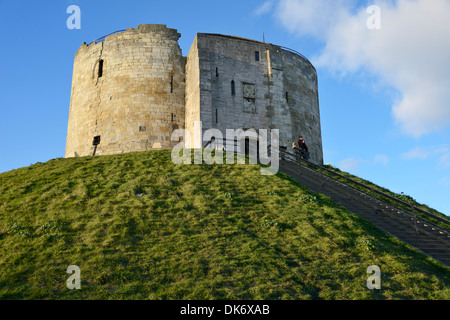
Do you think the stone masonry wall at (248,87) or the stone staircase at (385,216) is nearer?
the stone staircase at (385,216)

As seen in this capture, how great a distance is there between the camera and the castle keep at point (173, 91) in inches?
972

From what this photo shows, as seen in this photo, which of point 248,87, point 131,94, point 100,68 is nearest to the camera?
point 131,94

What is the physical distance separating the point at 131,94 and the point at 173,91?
103 inches

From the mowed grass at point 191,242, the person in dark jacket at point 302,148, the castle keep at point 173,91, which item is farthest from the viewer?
the castle keep at point 173,91

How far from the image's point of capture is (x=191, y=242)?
11.3 metres

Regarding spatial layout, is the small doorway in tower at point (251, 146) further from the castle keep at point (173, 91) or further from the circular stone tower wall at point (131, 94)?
the circular stone tower wall at point (131, 94)

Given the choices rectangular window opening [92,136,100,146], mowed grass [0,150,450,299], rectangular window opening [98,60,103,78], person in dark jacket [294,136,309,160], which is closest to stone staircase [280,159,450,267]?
mowed grass [0,150,450,299]

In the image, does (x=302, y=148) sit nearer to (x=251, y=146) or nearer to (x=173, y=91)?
(x=251, y=146)

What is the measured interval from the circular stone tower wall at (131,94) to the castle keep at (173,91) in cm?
6

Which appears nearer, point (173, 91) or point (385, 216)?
point (385, 216)

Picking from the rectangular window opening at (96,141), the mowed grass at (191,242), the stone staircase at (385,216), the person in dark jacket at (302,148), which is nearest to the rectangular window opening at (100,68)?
the rectangular window opening at (96,141)

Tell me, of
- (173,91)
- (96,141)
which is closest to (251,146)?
(173,91)

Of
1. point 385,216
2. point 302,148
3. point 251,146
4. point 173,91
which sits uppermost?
point 173,91
